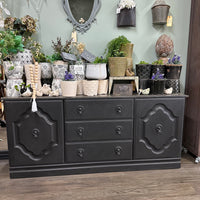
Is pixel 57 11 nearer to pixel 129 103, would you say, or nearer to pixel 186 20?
pixel 129 103

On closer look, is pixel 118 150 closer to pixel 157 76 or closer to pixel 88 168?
pixel 88 168

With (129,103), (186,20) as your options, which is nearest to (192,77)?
(186,20)

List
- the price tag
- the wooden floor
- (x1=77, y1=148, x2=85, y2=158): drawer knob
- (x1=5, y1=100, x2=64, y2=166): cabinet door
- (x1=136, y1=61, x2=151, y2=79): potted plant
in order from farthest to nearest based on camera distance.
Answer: the price tag
(x1=136, y1=61, x2=151, y2=79): potted plant
(x1=77, y1=148, x2=85, y2=158): drawer knob
(x1=5, y1=100, x2=64, y2=166): cabinet door
the wooden floor

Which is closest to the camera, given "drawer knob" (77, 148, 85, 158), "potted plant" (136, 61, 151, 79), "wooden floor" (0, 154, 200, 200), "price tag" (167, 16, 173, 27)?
"wooden floor" (0, 154, 200, 200)

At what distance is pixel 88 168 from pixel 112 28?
1.54m

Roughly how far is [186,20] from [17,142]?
227 cm

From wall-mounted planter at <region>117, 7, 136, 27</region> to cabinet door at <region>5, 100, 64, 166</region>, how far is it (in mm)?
1114

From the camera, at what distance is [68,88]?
1.75 m

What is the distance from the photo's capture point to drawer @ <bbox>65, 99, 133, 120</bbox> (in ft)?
5.79

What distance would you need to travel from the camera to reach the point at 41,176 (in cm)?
183

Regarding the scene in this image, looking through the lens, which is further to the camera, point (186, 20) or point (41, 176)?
point (186, 20)

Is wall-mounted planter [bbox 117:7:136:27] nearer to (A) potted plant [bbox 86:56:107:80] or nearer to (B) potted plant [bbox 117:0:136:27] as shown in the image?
(B) potted plant [bbox 117:0:136:27]

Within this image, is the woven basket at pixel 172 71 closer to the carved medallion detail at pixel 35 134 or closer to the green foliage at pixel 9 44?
the carved medallion detail at pixel 35 134

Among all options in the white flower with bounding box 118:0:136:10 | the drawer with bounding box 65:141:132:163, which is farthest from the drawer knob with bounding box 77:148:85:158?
the white flower with bounding box 118:0:136:10
